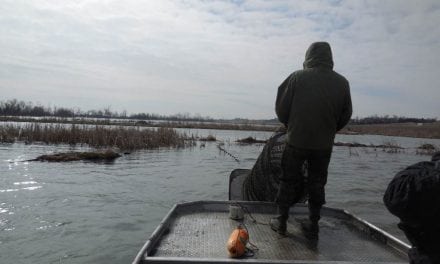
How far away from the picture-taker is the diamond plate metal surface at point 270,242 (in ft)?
13.2

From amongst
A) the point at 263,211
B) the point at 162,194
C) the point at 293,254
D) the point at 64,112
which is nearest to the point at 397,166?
the point at 162,194

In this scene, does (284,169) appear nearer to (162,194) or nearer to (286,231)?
(286,231)

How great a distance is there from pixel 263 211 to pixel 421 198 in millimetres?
3862

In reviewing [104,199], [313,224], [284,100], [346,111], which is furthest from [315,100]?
[104,199]

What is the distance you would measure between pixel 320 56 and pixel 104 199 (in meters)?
8.38

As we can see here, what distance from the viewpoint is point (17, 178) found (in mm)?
13812

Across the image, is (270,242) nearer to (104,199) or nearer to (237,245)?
(237,245)

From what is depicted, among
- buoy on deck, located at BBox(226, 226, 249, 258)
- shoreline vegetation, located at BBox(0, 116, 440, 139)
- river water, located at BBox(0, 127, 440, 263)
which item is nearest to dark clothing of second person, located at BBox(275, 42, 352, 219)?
buoy on deck, located at BBox(226, 226, 249, 258)

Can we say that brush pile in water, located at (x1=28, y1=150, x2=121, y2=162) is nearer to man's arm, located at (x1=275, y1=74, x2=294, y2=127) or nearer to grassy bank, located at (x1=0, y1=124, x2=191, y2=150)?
grassy bank, located at (x1=0, y1=124, x2=191, y2=150)

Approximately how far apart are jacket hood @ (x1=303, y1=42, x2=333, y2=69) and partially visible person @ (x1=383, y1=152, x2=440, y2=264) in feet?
8.46

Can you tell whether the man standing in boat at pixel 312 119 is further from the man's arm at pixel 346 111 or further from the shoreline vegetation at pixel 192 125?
the shoreline vegetation at pixel 192 125

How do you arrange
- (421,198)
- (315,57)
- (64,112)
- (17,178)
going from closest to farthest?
(421,198) < (315,57) < (17,178) < (64,112)

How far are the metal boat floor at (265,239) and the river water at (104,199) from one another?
2.06 metres

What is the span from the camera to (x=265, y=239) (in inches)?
178
